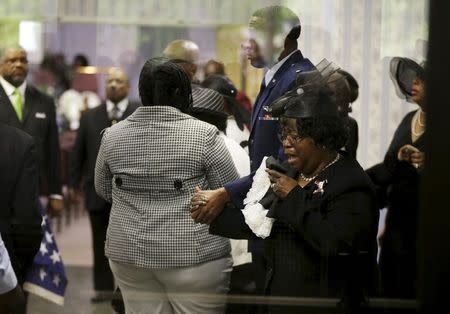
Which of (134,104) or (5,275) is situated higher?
(134,104)

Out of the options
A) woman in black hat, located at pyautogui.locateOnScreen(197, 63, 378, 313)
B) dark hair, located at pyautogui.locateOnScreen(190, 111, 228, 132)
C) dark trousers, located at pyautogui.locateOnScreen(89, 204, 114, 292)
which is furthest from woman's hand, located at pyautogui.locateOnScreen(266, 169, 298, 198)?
dark trousers, located at pyautogui.locateOnScreen(89, 204, 114, 292)

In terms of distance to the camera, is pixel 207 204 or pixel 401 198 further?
pixel 401 198

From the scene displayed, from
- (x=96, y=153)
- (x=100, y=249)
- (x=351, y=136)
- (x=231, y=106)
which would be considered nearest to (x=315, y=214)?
(x=351, y=136)

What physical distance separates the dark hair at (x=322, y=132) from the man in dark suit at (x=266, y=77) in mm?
203

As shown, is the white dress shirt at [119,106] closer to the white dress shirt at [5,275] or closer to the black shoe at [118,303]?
the black shoe at [118,303]

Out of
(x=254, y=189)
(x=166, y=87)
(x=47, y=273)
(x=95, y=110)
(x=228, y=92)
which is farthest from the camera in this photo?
(x=95, y=110)

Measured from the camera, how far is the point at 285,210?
352cm

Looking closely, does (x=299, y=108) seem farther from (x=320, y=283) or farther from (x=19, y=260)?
(x=19, y=260)

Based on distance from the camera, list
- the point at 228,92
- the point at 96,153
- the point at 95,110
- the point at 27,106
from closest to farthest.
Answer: the point at 228,92
the point at 96,153
the point at 27,106
the point at 95,110

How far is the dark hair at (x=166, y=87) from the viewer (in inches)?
149

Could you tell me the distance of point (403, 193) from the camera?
4094mm

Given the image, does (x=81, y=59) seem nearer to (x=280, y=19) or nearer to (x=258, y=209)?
(x=280, y=19)

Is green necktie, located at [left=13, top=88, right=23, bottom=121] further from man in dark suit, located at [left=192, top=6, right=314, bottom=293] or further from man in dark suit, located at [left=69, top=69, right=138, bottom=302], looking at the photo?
man in dark suit, located at [left=192, top=6, right=314, bottom=293]

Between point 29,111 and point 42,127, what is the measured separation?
0.37 ft
